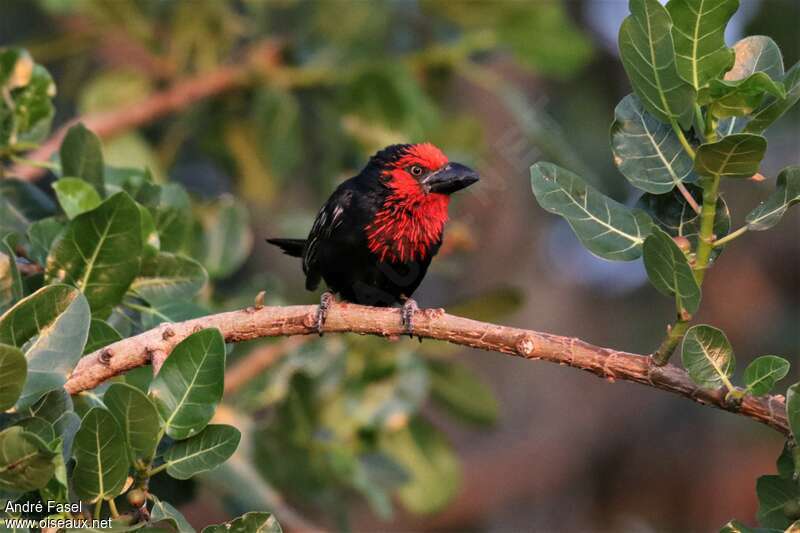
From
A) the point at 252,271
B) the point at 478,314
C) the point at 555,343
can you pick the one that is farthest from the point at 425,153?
the point at 252,271

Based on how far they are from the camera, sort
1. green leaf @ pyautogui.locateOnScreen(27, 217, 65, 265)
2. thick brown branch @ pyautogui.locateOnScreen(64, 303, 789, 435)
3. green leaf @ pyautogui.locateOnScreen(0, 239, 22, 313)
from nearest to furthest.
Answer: thick brown branch @ pyautogui.locateOnScreen(64, 303, 789, 435) < green leaf @ pyautogui.locateOnScreen(0, 239, 22, 313) < green leaf @ pyautogui.locateOnScreen(27, 217, 65, 265)

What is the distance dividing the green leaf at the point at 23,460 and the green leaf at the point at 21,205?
1.20 meters

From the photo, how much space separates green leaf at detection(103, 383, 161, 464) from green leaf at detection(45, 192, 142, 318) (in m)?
0.57

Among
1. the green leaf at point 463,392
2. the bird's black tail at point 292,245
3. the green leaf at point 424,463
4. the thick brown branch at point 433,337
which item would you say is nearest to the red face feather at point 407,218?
the bird's black tail at point 292,245

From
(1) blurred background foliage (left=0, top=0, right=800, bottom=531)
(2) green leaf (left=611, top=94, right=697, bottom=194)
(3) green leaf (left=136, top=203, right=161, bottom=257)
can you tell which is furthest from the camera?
(1) blurred background foliage (left=0, top=0, right=800, bottom=531)

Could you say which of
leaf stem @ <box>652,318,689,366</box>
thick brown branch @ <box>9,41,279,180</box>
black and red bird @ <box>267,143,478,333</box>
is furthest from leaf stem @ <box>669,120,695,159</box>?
thick brown branch @ <box>9,41,279,180</box>

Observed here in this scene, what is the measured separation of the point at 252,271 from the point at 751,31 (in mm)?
3896

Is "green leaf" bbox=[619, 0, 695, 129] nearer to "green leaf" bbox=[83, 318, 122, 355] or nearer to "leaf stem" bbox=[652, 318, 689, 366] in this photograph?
"leaf stem" bbox=[652, 318, 689, 366]

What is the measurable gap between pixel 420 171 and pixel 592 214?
1.42m

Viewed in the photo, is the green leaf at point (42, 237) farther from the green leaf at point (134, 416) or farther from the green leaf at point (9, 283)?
the green leaf at point (134, 416)

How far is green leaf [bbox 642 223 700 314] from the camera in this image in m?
1.97

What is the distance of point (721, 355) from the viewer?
200 centimetres

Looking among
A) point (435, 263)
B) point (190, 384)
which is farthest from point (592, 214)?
point (435, 263)

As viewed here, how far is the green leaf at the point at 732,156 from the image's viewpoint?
192 centimetres
